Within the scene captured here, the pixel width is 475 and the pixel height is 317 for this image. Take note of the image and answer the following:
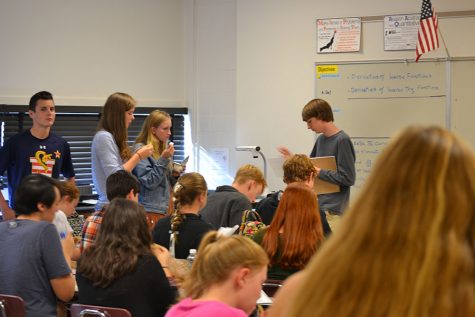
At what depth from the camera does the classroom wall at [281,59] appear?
673cm

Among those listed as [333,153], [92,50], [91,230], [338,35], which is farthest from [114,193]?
[338,35]

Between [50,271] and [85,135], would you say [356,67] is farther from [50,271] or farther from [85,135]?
[50,271]

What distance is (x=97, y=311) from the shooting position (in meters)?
2.96

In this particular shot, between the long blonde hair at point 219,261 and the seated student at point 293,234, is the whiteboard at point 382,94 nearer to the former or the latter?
the seated student at point 293,234

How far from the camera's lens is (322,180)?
5.43 meters

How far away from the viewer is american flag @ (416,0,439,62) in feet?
20.3

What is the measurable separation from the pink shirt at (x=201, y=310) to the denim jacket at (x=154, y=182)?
3.02 metres

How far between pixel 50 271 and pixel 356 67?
13.6 feet

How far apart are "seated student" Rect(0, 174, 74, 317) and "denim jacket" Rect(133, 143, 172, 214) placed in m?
1.77

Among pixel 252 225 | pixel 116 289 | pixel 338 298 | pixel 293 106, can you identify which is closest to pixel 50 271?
pixel 116 289

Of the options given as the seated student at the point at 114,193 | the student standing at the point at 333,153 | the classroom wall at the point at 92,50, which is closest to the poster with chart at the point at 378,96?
the student standing at the point at 333,153

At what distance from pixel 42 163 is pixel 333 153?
2155 mm

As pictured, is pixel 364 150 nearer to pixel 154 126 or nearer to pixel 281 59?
pixel 281 59

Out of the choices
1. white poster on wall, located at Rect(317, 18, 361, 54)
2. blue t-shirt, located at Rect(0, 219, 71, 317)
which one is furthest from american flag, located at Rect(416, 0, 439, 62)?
blue t-shirt, located at Rect(0, 219, 71, 317)
